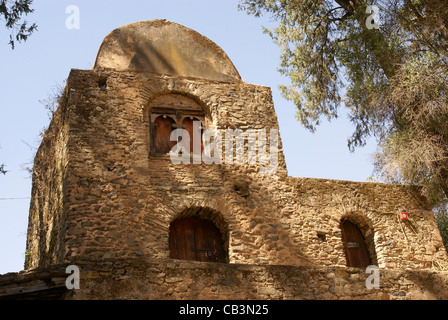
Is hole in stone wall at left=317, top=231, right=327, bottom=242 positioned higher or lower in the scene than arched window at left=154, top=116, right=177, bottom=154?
lower

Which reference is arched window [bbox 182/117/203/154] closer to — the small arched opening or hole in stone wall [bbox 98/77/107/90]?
the small arched opening

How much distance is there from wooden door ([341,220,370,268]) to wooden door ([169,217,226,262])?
2887 mm

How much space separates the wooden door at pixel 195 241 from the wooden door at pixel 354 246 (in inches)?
114

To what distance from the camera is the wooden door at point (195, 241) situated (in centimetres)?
1072

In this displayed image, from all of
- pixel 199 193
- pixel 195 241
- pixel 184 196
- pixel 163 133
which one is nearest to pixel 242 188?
pixel 199 193

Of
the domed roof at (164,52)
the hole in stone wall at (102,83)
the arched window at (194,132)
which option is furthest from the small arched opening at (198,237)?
the domed roof at (164,52)

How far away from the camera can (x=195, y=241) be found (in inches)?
429

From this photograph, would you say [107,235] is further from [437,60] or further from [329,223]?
[437,60]

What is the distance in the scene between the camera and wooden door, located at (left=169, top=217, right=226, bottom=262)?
10719 millimetres

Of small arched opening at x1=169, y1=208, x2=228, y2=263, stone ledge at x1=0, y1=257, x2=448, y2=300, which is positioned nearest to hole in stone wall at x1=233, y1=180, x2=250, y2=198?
small arched opening at x1=169, y1=208, x2=228, y2=263

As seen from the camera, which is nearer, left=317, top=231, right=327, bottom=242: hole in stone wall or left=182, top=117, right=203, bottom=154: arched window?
left=317, top=231, right=327, bottom=242: hole in stone wall

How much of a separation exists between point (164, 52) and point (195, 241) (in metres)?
4.66

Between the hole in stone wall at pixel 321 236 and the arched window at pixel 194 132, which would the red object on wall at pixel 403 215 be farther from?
the arched window at pixel 194 132

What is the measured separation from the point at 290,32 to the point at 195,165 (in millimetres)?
5276
